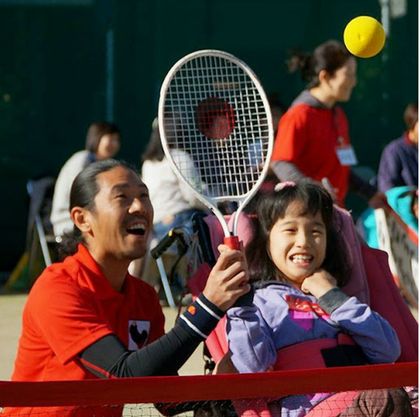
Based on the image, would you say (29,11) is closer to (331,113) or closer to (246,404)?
(331,113)

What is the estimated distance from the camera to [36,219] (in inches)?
388

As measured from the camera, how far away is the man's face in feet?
13.1

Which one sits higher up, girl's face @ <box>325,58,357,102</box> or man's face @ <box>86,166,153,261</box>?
girl's face @ <box>325,58,357,102</box>

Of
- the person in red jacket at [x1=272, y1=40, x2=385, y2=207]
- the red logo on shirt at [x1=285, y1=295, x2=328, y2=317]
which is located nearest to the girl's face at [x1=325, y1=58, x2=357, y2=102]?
the person in red jacket at [x1=272, y1=40, x2=385, y2=207]

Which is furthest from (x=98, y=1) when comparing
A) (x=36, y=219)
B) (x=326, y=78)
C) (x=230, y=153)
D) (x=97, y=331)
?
(x=97, y=331)

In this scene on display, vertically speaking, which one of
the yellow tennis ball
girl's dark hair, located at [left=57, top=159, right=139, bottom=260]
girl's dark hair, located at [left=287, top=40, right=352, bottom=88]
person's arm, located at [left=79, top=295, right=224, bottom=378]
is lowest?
person's arm, located at [left=79, top=295, right=224, bottom=378]

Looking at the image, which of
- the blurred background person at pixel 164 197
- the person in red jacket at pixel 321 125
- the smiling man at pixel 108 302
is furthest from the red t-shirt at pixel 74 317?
the blurred background person at pixel 164 197

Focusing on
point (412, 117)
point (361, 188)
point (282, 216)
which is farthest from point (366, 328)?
point (412, 117)

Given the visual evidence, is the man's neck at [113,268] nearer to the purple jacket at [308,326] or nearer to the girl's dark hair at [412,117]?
the purple jacket at [308,326]

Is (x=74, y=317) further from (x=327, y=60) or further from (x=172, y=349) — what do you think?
(x=327, y=60)

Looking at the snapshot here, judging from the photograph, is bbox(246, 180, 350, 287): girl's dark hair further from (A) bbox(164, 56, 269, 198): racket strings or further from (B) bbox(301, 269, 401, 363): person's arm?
(B) bbox(301, 269, 401, 363): person's arm

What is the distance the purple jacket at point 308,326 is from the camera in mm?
4012

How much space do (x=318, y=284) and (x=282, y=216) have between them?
0.27m

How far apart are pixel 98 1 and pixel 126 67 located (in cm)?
57
